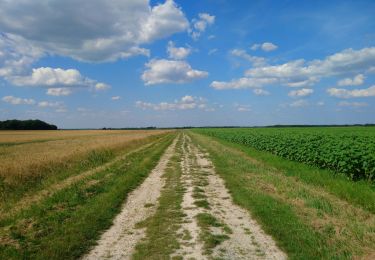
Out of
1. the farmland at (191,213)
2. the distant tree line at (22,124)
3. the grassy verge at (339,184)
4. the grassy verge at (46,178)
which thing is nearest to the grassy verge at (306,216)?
the farmland at (191,213)

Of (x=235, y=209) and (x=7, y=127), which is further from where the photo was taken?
(x=7, y=127)

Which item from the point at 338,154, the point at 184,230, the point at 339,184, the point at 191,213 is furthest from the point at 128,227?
the point at 338,154

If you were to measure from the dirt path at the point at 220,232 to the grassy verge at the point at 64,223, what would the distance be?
2.09 metres

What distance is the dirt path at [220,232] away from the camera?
20.3ft

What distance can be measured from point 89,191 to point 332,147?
11.5 meters

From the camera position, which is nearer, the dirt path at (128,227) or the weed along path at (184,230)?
the weed along path at (184,230)

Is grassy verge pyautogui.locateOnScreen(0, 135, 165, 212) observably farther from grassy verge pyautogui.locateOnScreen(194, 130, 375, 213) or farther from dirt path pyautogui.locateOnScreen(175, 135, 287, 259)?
grassy verge pyautogui.locateOnScreen(194, 130, 375, 213)

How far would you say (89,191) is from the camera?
12.3 m

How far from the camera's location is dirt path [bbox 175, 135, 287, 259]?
619 cm

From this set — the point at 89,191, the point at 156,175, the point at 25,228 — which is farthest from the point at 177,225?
the point at 156,175

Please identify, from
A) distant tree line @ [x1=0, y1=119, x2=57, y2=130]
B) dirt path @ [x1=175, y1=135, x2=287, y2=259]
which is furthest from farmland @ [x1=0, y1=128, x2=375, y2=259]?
distant tree line @ [x1=0, y1=119, x2=57, y2=130]

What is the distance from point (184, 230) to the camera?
7.55 metres

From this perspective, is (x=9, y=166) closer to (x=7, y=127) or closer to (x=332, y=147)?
(x=332, y=147)

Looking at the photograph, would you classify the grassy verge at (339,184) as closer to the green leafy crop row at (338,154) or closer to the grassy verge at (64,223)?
the green leafy crop row at (338,154)
